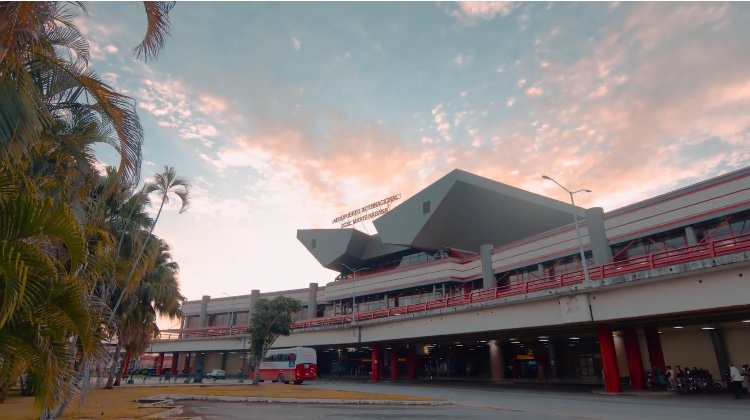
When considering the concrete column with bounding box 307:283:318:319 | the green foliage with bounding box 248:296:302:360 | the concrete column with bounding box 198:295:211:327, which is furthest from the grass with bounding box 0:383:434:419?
the concrete column with bounding box 198:295:211:327

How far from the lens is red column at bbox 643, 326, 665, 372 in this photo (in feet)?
101

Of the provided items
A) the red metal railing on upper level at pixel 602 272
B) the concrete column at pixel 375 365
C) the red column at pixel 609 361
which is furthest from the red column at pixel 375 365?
the red column at pixel 609 361

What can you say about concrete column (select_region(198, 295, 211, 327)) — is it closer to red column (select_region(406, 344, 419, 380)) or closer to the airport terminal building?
the airport terminal building

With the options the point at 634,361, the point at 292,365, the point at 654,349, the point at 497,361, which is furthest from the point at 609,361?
the point at 292,365

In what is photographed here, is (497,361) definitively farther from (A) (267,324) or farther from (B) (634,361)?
(A) (267,324)

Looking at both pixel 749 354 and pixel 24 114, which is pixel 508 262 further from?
pixel 24 114

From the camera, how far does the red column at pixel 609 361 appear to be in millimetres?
26203

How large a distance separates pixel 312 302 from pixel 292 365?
25629 millimetres

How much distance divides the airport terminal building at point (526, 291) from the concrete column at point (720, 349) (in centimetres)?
7

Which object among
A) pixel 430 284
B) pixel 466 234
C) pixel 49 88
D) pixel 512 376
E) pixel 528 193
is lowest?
pixel 512 376

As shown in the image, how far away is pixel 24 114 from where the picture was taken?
6.75 m

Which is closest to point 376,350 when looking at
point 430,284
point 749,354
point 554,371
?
point 430,284

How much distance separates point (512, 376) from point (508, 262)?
40.0 feet

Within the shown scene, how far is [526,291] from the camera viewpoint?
2892cm
